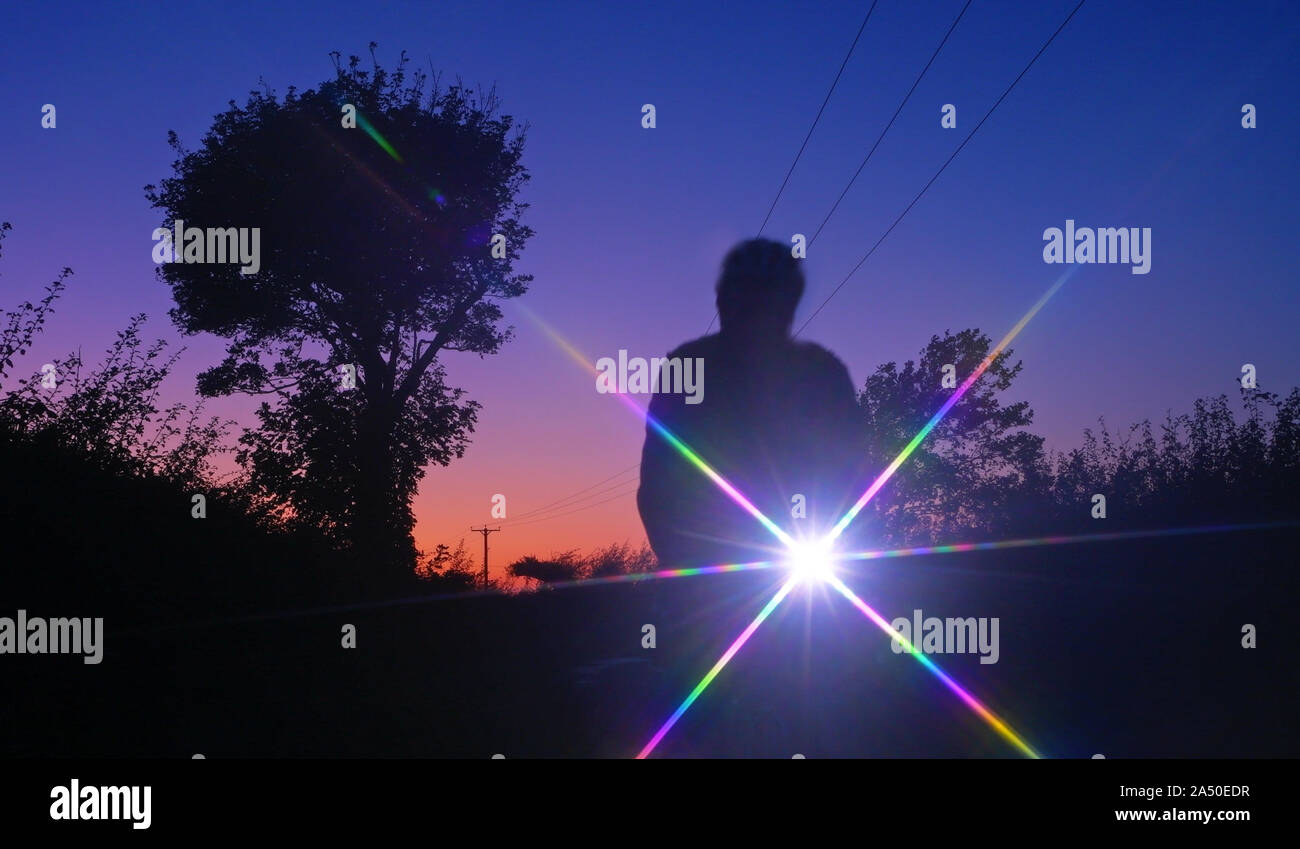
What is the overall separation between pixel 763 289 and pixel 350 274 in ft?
71.7

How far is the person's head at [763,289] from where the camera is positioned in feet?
10.4

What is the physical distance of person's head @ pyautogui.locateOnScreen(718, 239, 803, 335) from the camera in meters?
3.16

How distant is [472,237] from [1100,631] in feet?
68.5

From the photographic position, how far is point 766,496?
3141 millimetres

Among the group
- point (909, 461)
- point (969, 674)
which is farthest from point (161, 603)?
point (909, 461)

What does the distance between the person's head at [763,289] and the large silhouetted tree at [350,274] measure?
19312 mm
